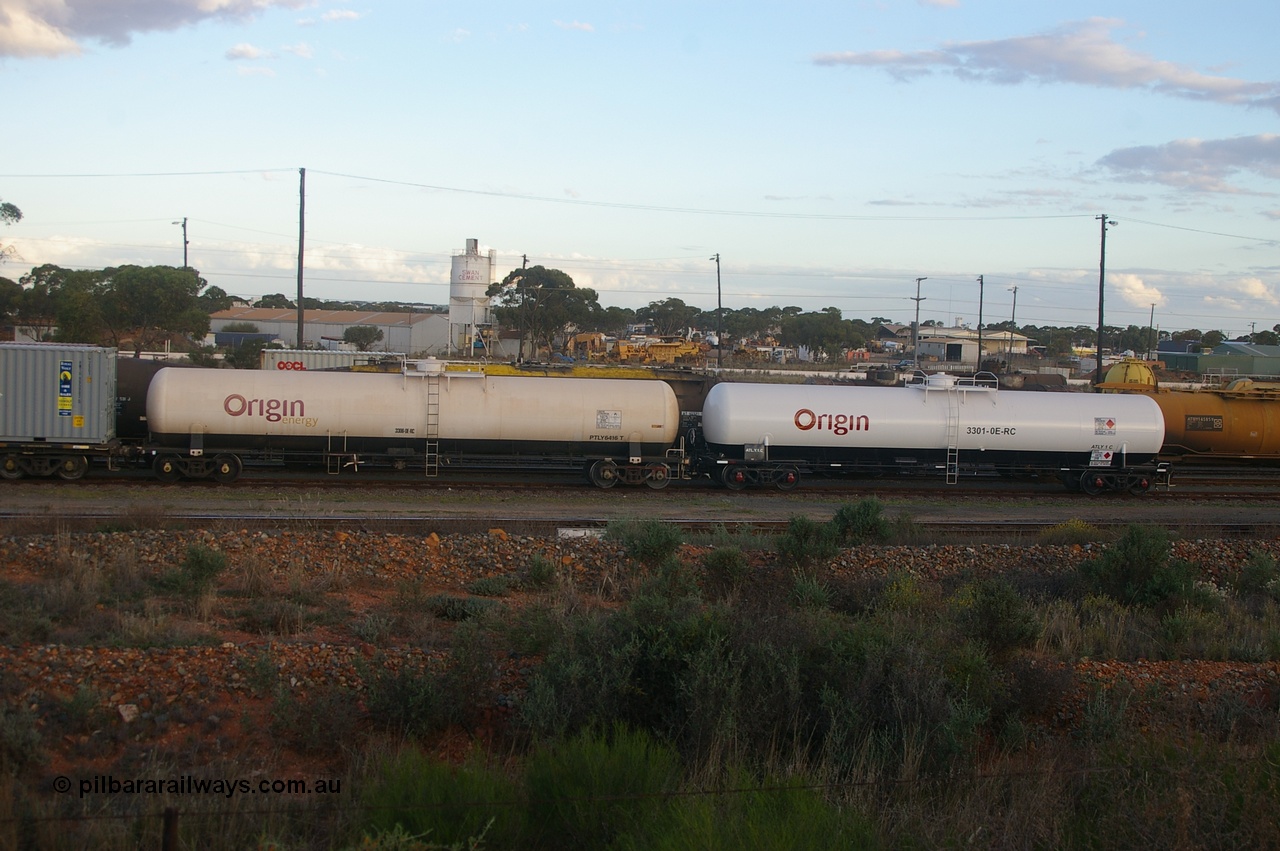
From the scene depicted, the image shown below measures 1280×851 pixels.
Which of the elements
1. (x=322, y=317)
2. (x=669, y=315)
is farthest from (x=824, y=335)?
(x=322, y=317)

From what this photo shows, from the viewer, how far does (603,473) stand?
916 inches

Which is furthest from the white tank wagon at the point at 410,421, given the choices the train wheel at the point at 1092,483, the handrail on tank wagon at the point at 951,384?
the train wheel at the point at 1092,483

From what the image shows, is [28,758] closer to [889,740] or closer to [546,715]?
[546,715]

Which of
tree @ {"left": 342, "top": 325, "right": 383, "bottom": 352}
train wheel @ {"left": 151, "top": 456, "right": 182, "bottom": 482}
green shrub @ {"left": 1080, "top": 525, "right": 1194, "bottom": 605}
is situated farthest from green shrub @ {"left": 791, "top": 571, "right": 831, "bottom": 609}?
tree @ {"left": 342, "top": 325, "right": 383, "bottom": 352}

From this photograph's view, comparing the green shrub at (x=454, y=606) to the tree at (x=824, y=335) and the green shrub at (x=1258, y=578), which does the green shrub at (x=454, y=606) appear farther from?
the tree at (x=824, y=335)

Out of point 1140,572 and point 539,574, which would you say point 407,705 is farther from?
point 1140,572

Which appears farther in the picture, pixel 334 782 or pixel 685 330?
pixel 685 330

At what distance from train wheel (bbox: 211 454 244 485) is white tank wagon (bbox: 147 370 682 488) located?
0.9 inches

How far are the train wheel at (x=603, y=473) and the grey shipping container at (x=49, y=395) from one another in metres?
11.3

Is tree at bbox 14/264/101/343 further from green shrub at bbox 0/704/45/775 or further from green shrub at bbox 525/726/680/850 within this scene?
green shrub at bbox 525/726/680/850

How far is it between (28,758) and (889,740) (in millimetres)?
6091

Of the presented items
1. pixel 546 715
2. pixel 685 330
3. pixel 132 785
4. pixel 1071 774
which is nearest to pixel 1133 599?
pixel 1071 774

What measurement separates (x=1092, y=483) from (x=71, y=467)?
25.4 metres

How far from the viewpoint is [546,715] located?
7180mm
